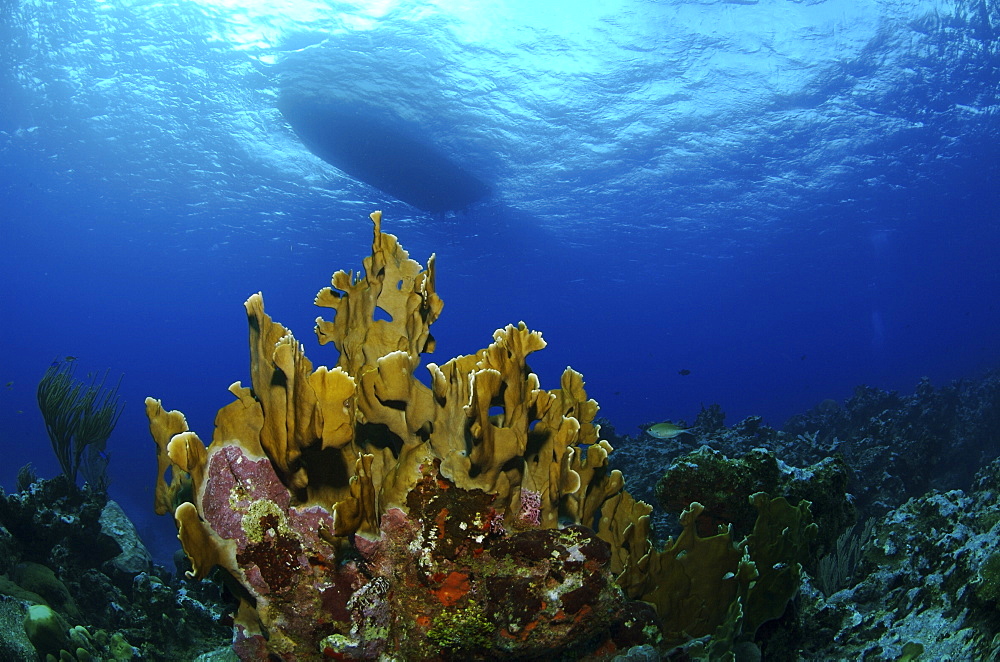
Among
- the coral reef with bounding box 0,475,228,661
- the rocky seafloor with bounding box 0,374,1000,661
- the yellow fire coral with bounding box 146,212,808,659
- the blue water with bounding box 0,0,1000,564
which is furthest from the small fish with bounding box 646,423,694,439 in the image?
the blue water with bounding box 0,0,1000,564

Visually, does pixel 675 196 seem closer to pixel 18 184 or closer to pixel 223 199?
pixel 223 199

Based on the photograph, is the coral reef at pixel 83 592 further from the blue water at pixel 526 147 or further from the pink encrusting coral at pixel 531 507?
the blue water at pixel 526 147

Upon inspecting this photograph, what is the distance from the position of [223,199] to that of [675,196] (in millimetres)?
26463

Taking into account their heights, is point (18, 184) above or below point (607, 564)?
above

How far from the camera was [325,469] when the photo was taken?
232cm

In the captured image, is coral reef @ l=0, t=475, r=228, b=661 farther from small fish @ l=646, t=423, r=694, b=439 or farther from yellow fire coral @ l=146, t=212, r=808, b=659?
small fish @ l=646, t=423, r=694, b=439

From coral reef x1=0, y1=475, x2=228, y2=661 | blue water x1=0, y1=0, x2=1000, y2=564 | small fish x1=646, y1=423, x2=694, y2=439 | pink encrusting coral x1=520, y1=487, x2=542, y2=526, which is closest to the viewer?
pink encrusting coral x1=520, y1=487, x2=542, y2=526

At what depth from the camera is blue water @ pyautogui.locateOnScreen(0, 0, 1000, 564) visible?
16.5 meters

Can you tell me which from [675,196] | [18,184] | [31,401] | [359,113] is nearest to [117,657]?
[359,113]

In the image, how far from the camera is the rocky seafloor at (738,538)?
2.82 metres

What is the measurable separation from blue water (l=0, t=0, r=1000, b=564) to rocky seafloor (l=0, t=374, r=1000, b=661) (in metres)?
12.4

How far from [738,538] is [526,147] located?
70.4 feet

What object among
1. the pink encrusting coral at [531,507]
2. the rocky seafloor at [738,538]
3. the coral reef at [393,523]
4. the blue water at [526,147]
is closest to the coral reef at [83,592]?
the rocky seafloor at [738,538]

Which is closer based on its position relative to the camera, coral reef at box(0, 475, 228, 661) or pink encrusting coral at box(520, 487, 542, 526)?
pink encrusting coral at box(520, 487, 542, 526)
